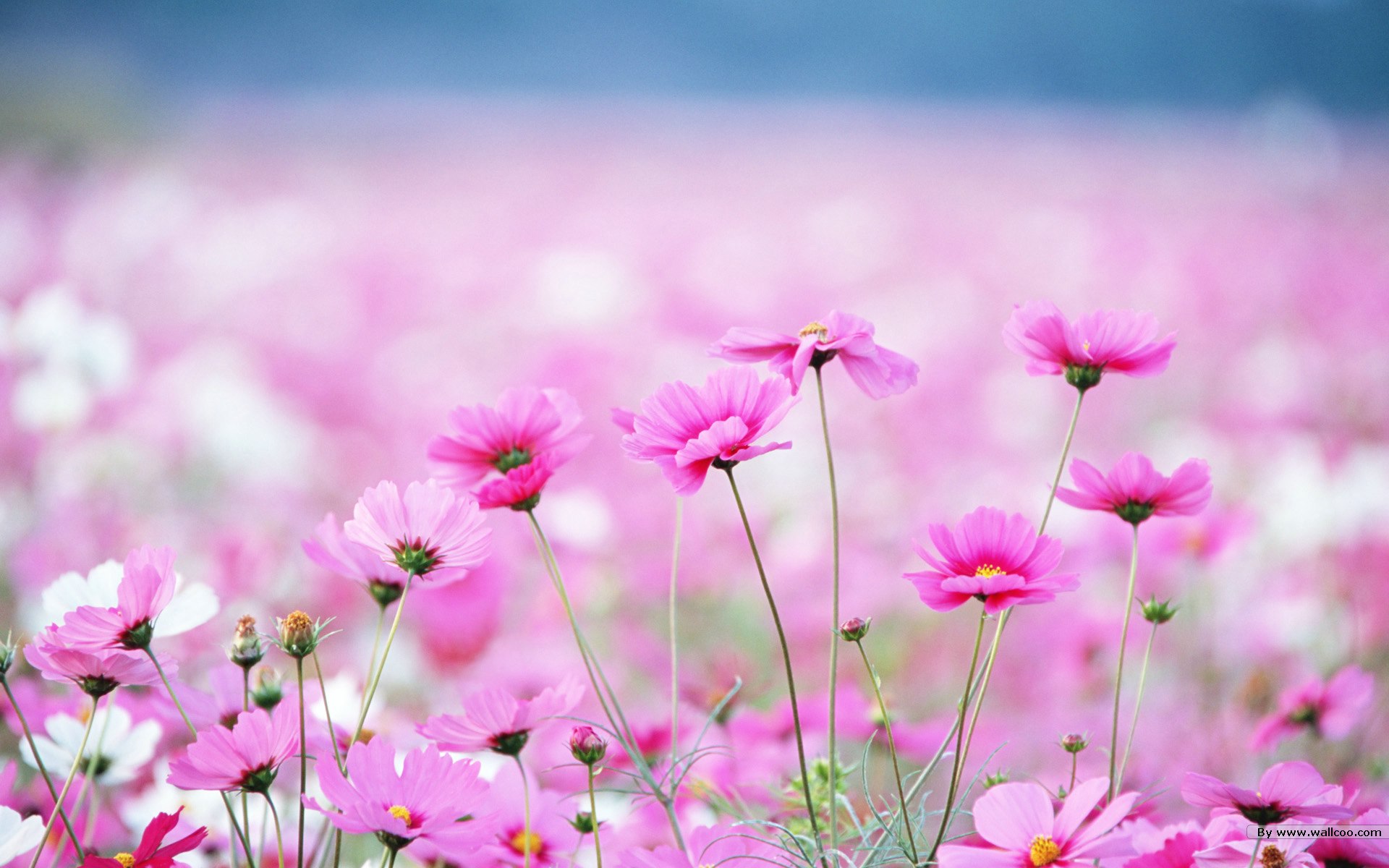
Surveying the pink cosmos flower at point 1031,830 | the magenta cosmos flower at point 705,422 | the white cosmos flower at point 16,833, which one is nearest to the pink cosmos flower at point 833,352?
the magenta cosmos flower at point 705,422

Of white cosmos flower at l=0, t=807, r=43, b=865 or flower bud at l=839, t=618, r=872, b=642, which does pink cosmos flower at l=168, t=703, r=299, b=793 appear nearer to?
white cosmos flower at l=0, t=807, r=43, b=865

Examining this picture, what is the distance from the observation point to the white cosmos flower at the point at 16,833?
30cm

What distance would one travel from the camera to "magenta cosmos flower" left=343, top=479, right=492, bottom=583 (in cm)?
32

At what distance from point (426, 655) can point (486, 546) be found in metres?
0.61

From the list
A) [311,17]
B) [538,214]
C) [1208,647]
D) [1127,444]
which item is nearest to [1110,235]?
[1127,444]

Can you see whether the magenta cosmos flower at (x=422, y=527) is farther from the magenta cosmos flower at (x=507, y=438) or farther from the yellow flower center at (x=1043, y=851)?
the yellow flower center at (x=1043, y=851)

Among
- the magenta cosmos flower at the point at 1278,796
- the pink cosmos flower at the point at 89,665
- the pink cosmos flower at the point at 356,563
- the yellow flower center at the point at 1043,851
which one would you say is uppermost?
the pink cosmos flower at the point at 356,563

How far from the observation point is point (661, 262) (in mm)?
2654

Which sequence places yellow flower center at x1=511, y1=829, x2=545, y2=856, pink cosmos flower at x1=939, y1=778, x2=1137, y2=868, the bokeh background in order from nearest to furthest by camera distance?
pink cosmos flower at x1=939, y1=778, x2=1137, y2=868 < yellow flower center at x1=511, y1=829, x2=545, y2=856 < the bokeh background

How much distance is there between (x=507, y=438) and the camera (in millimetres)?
365

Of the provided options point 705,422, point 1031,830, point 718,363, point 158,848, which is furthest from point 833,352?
point 718,363

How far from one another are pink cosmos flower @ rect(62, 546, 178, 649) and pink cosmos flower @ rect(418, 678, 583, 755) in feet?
0.29

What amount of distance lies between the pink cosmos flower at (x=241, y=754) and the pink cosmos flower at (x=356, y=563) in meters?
0.06

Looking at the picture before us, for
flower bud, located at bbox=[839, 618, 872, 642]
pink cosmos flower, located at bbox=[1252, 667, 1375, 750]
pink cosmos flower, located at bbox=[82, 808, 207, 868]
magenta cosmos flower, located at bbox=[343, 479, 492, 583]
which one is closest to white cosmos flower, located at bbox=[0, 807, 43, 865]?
pink cosmos flower, located at bbox=[82, 808, 207, 868]
